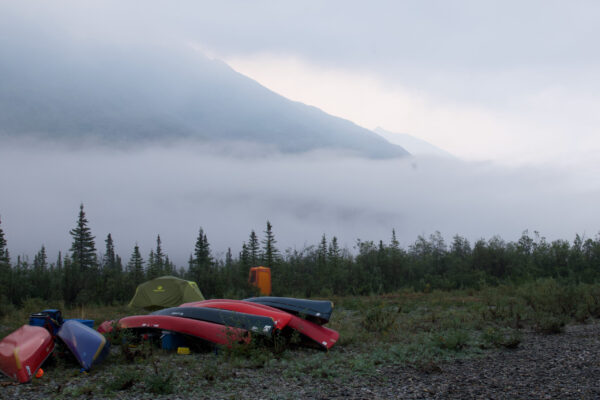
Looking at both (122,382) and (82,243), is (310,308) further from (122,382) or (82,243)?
(82,243)

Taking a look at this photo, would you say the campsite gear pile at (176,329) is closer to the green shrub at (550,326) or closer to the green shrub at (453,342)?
the green shrub at (453,342)

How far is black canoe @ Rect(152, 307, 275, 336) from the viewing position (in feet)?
28.8

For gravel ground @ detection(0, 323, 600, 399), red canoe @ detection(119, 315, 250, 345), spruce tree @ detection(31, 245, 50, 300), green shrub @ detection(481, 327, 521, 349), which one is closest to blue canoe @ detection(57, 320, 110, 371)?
gravel ground @ detection(0, 323, 600, 399)

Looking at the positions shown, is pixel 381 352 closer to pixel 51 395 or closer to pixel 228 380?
pixel 228 380

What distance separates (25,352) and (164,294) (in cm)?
1202

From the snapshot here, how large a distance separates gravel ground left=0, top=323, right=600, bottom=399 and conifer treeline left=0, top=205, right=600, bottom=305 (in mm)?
15923

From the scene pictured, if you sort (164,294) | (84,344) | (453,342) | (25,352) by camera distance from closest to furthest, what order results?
1. (25,352)
2. (84,344)
3. (453,342)
4. (164,294)

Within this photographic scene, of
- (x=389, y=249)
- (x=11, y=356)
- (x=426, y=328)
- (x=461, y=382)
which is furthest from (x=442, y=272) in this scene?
(x=11, y=356)

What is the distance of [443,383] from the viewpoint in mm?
6363

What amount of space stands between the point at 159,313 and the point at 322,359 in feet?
13.2

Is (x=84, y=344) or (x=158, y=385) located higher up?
(x=84, y=344)

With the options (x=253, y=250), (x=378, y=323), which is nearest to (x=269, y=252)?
(x=253, y=250)

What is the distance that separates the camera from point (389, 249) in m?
35.8

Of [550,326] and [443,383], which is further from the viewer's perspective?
[550,326]
